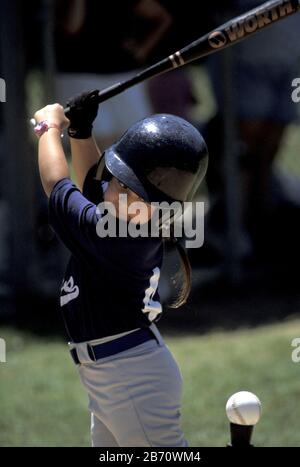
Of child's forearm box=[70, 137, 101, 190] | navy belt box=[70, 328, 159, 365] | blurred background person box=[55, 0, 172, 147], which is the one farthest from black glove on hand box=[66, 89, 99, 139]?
blurred background person box=[55, 0, 172, 147]

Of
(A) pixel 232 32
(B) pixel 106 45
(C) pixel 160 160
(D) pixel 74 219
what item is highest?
(B) pixel 106 45

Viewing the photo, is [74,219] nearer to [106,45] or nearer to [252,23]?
[252,23]

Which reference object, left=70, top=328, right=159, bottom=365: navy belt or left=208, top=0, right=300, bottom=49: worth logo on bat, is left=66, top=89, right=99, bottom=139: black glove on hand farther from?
left=70, top=328, right=159, bottom=365: navy belt

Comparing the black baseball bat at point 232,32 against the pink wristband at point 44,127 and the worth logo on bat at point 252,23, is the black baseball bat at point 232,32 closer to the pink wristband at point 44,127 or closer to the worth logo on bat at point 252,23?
the worth logo on bat at point 252,23

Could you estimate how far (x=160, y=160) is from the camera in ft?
8.57

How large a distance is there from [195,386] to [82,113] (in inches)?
83.5

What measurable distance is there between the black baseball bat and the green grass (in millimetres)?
1691

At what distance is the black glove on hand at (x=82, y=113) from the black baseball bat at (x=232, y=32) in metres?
0.02

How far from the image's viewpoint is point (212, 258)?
6.65 m

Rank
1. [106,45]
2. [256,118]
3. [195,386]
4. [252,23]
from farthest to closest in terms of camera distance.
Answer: [256,118]
[106,45]
[195,386]
[252,23]

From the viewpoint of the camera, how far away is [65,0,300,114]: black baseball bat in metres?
2.74

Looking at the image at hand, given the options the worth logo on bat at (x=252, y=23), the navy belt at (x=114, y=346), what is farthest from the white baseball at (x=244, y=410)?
the worth logo on bat at (x=252, y=23)

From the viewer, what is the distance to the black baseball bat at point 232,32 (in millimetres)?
2740

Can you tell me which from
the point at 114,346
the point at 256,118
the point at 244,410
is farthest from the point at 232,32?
the point at 256,118
